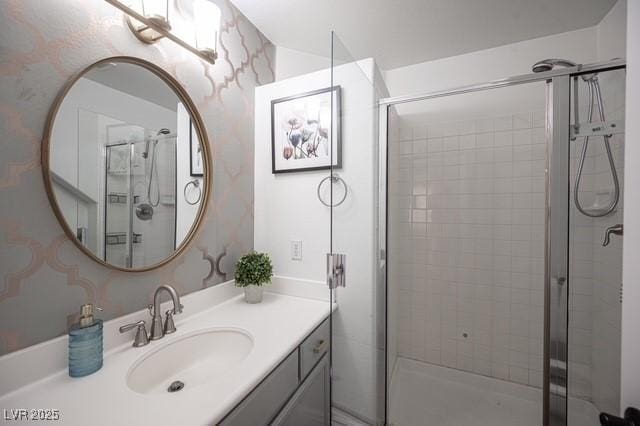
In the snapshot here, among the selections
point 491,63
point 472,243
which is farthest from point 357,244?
point 491,63

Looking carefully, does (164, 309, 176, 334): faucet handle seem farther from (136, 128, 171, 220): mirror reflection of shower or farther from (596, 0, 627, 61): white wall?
(596, 0, 627, 61): white wall

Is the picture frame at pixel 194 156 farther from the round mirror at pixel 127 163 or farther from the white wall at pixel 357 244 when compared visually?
the white wall at pixel 357 244

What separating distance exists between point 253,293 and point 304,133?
2.96 ft

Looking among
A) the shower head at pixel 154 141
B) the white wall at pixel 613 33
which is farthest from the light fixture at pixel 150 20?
the white wall at pixel 613 33

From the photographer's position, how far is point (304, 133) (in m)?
1.42

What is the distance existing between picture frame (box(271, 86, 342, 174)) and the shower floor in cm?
154

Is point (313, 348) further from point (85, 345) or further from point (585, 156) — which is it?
point (585, 156)

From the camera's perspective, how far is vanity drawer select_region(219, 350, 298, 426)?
0.69m

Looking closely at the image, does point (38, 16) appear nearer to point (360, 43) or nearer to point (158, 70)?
point (158, 70)

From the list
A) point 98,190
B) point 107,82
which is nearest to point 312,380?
point 98,190

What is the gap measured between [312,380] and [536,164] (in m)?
1.78

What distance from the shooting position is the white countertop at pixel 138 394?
1.94 ft

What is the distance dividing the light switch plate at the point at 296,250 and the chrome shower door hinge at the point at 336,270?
1.29 feet

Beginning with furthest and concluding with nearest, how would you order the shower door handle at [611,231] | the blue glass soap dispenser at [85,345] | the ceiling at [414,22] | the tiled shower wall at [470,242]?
the tiled shower wall at [470,242]
the ceiling at [414,22]
the shower door handle at [611,231]
the blue glass soap dispenser at [85,345]
